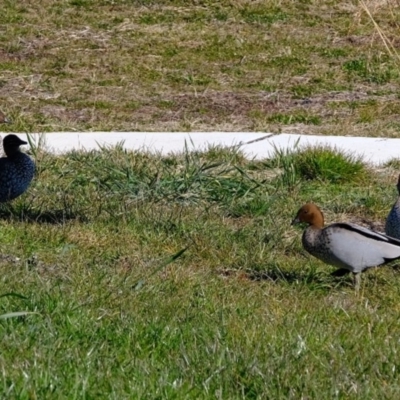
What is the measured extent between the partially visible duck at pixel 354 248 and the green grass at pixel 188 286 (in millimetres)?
176

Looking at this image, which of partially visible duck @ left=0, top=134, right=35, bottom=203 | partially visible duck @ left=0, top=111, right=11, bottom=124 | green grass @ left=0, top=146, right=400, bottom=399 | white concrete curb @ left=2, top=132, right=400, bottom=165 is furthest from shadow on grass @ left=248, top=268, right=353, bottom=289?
partially visible duck @ left=0, top=111, right=11, bottom=124

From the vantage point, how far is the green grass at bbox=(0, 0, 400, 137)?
1205 centimetres

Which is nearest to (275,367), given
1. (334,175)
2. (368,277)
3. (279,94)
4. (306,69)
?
(368,277)

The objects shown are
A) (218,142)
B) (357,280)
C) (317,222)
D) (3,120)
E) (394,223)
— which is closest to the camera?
(357,280)

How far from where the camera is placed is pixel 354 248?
21.8ft

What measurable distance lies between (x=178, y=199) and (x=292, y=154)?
145 centimetres

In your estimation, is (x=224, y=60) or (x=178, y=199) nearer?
(x=178, y=199)

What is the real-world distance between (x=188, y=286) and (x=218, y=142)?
14.2ft

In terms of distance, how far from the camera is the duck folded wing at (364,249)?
260 inches

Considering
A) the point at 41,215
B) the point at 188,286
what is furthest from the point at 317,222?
the point at 41,215

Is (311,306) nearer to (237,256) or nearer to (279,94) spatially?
(237,256)

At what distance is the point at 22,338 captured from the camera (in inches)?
191

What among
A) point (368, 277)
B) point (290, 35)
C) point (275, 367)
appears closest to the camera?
point (275, 367)

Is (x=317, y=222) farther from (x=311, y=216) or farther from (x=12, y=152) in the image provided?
(x=12, y=152)
